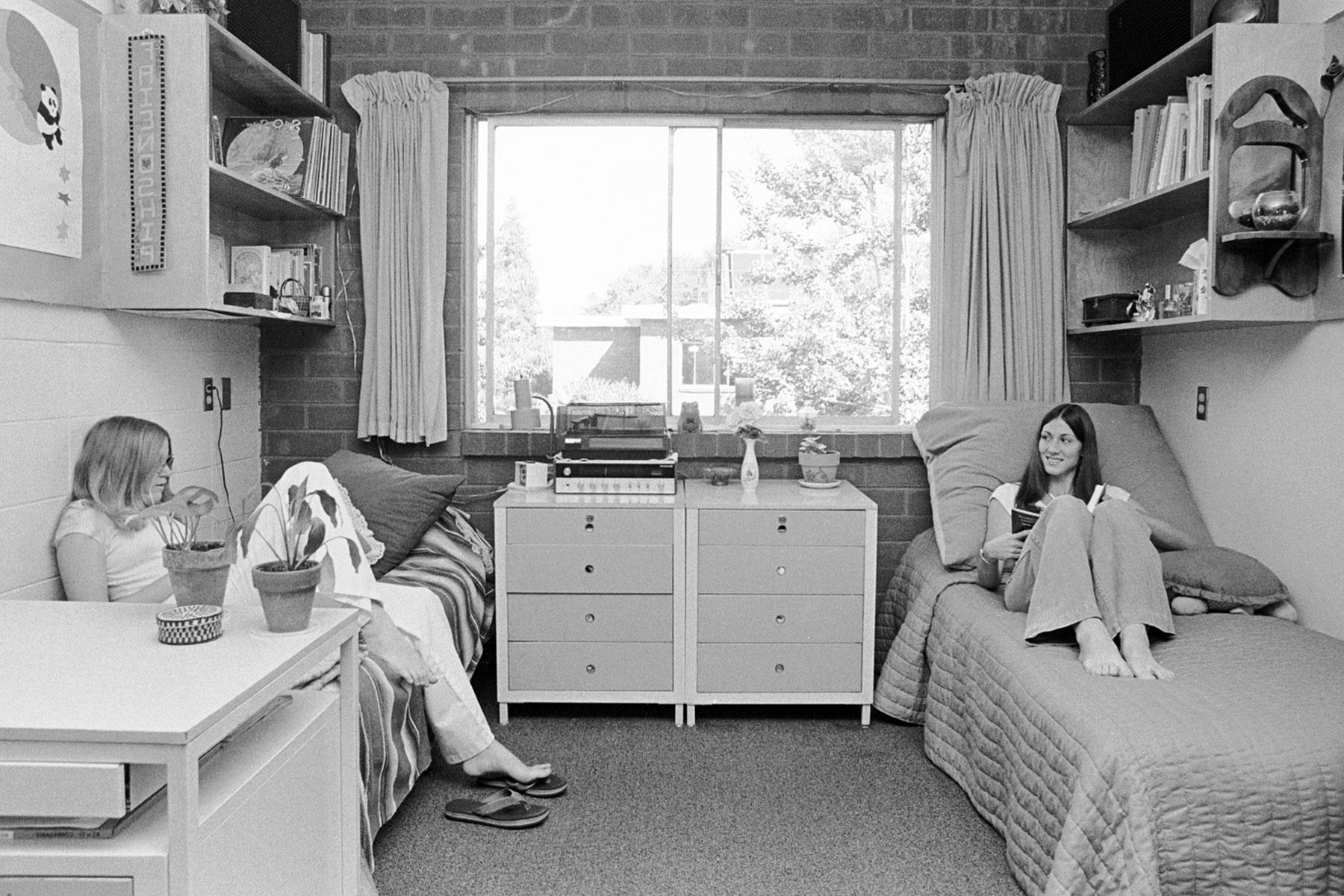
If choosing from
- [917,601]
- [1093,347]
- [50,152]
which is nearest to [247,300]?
[50,152]

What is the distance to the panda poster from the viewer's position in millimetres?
2168

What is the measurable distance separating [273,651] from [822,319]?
2.65 meters

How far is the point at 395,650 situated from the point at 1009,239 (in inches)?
94.8

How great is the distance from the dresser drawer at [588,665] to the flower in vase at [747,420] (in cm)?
77

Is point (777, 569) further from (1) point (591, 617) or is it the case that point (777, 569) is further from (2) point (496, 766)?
(2) point (496, 766)

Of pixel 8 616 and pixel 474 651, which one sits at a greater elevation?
pixel 8 616

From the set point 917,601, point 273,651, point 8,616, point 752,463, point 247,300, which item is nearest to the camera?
point 273,651

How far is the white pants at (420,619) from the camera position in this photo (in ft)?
8.11

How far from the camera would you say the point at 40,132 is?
2.28 meters

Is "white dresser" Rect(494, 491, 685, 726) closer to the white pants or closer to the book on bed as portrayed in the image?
the white pants

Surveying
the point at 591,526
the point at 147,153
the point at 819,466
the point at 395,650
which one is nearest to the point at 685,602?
the point at 591,526

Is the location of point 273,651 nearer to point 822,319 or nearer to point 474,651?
point 474,651

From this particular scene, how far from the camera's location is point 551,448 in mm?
3586

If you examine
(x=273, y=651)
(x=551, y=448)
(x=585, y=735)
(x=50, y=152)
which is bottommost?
(x=585, y=735)
